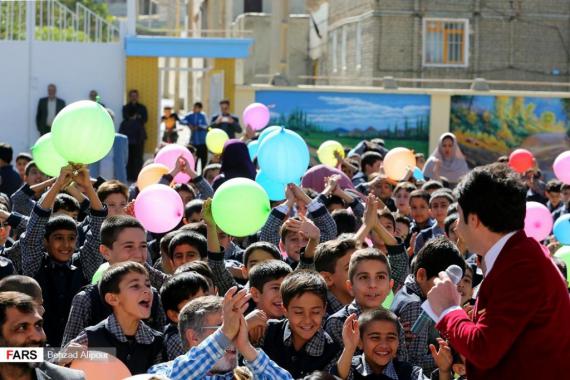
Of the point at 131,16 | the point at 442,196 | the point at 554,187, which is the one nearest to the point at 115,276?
the point at 442,196

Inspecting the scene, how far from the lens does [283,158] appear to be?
927 centimetres

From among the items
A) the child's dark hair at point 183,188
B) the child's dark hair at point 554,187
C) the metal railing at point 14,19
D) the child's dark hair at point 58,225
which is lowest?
the child's dark hair at point 554,187

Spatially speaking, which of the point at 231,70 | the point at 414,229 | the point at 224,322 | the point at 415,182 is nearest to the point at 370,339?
the point at 224,322

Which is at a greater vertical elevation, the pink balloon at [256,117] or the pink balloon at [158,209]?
the pink balloon at [256,117]

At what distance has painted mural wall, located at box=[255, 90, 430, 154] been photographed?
25.3 m

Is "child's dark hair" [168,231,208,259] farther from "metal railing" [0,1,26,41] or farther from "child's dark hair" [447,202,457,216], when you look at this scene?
"metal railing" [0,1,26,41]

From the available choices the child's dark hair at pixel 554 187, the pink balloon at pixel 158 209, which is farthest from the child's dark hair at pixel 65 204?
the child's dark hair at pixel 554 187

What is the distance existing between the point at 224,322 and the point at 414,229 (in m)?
6.00

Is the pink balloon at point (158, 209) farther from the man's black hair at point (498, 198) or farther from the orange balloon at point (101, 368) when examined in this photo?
the man's black hair at point (498, 198)

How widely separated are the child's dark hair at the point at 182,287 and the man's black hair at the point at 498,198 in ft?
6.81

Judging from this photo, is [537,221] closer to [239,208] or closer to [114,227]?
[239,208]

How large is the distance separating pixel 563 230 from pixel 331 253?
3.97 metres

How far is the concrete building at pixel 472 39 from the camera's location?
39.9 metres

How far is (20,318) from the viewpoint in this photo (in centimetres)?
458
